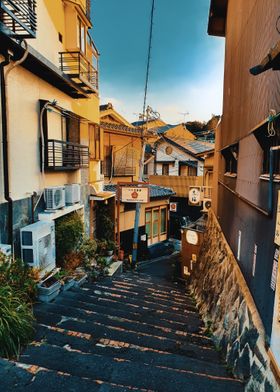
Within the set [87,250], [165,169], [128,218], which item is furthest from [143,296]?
[165,169]

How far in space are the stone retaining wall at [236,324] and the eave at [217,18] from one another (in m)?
9.88

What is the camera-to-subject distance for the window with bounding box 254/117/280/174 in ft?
11.8

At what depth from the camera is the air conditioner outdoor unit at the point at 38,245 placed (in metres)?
6.67

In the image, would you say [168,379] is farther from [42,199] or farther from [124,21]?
[124,21]

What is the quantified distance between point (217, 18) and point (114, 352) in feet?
43.8

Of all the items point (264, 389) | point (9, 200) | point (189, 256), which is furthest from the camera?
point (189, 256)

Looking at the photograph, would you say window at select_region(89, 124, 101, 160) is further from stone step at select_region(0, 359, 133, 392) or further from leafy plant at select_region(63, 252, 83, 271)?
stone step at select_region(0, 359, 133, 392)

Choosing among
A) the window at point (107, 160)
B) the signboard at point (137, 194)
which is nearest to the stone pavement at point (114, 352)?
the signboard at point (137, 194)

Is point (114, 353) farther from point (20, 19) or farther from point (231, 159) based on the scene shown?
point (20, 19)

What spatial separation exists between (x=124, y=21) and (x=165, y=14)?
254 cm

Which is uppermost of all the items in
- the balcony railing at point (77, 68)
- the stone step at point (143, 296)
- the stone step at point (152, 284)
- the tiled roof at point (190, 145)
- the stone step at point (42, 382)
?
the balcony railing at point (77, 68)

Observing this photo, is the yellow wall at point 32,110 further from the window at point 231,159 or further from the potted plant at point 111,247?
the window at point 231,159

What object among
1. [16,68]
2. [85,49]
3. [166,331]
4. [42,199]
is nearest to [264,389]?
[166,331]

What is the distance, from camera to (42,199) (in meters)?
7.98
